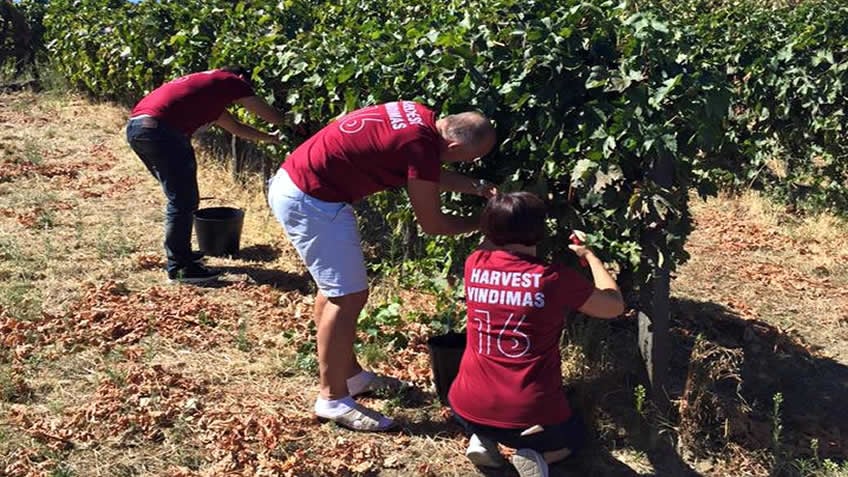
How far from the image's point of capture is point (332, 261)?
3596 millimetres

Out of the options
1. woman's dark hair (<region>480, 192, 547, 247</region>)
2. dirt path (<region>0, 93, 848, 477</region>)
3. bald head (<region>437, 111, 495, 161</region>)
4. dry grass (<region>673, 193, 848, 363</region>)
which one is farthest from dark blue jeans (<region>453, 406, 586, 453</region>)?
dry grass (<region>673, 193, 848, 363</region>)

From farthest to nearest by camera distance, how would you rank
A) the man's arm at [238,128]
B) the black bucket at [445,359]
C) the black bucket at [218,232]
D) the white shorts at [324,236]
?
the black bucket at [218,232] → the man's arm at [238,128] → the black bucket at [445,359] → the white shorts at [324,236]

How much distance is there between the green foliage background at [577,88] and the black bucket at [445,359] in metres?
→ 0.63

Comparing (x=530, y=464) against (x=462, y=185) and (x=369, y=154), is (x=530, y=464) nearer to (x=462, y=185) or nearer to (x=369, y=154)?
(x=462, y=185)

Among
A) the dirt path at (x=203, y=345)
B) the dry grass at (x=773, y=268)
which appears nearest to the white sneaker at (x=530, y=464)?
the dirt path at (x=203, y=345)

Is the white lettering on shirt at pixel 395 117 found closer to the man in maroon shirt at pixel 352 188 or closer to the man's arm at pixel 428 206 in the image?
the man in maroon shirt at pixel 352 188

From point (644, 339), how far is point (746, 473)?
748mm

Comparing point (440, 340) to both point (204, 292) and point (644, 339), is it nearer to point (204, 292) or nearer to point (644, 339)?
point (644, 339)

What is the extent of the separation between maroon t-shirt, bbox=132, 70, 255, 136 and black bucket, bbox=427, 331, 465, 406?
2521mm

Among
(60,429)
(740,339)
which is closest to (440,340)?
(60,429)

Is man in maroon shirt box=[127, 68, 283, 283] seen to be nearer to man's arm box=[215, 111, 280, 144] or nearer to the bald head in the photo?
man's arm box=[215, 111, 280, 144]

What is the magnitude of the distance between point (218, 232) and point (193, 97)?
1.17 metres

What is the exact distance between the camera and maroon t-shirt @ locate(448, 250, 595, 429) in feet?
10.1

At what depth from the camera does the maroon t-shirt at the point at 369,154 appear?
131 inches
